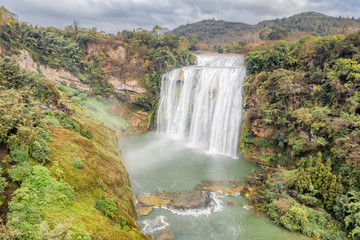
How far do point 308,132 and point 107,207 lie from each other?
56.6 ft

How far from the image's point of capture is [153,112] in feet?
→ 109

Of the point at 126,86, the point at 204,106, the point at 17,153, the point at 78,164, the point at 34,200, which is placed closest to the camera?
the point at 34,200

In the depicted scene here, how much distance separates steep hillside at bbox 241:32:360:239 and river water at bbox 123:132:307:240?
1.63 meters

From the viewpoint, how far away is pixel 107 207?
837 cm

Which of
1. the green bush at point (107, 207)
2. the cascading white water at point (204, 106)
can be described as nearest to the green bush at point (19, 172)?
the green bush at point (107, 207)

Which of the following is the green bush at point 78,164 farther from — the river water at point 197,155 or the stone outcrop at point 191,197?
the stone outcrop at point 191,197

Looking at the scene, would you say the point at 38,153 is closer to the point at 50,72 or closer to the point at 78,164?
the point at 78,164

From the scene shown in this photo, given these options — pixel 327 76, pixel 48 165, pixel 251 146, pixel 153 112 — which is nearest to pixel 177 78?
pixel 153 112

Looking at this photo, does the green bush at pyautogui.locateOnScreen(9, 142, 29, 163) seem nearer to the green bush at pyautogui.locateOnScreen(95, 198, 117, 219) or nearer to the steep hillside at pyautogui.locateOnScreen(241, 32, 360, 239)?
the green bush at pyautogui.locateOnScreen(95, 198, 117, 219)

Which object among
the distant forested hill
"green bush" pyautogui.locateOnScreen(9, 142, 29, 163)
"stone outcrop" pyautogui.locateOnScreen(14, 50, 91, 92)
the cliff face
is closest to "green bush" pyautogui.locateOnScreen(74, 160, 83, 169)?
the cliff face

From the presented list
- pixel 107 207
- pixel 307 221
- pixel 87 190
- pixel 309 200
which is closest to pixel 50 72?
pixel 87 190

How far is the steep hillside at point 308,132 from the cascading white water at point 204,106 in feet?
5.88

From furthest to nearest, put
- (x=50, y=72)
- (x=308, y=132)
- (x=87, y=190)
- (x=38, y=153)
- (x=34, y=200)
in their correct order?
(x=50, y=72)
(x=308, y=132)
(x=87, y=190)
(x=38, y=153)
(x=34, y=200)

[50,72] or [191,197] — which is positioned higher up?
[50,72]
